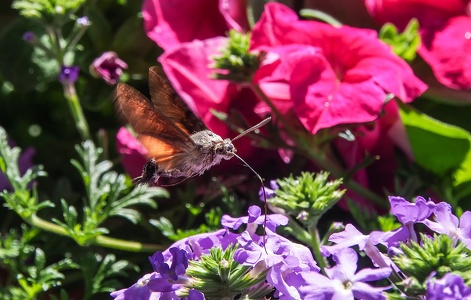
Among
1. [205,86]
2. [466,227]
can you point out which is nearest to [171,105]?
[205,86]

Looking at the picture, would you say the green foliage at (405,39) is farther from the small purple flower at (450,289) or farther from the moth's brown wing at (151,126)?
the small purple flower at (450,289)

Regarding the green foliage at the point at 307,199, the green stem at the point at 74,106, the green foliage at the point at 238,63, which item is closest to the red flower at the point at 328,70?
the green foliage at the point at 238,63

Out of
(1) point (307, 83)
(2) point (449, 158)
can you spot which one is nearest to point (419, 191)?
(2) point (449, 158)

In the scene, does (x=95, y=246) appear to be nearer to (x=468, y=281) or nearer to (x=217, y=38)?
(x=217, y=38)

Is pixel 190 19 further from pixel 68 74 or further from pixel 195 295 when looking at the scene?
pixel 195 295

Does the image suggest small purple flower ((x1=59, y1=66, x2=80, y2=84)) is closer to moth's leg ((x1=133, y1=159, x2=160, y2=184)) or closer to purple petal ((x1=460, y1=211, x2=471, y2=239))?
moth's leg ((x1=133, y1=159, x2=160, y2=184))

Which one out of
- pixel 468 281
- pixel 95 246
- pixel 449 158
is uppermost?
pixel 468 281

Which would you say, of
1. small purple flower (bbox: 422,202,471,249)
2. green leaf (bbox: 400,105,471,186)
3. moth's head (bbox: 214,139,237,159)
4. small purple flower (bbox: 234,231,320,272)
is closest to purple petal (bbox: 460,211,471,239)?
small purple flower (bbox: 422,202,471,249)
